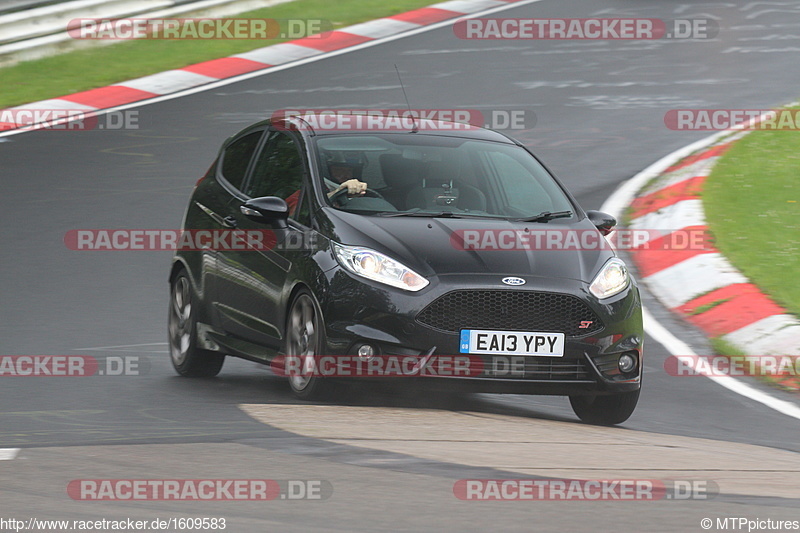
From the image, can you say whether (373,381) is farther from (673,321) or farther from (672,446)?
(673,321)

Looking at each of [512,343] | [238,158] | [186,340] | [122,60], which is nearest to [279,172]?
[238,158]

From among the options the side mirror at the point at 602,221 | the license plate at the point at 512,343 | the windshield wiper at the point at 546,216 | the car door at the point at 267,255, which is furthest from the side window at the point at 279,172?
the side mirror at the point at 602,221

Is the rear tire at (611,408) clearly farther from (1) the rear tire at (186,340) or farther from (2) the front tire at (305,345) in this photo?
(1) the rear tire at (186,340)

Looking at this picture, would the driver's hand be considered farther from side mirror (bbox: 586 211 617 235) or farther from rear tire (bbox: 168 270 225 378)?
rear tire (bbox: 168 270 225 378)

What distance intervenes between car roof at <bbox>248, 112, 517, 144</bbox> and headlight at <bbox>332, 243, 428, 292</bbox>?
1338mm

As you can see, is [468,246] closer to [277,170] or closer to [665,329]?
[277,170]

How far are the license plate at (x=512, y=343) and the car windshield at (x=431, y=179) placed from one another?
1002 millimetres

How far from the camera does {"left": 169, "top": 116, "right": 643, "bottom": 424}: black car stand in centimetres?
802

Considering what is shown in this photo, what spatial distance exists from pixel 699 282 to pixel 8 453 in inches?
249

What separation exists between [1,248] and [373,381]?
583 centimetres

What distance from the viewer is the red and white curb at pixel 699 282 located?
409 inches

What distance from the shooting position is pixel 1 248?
12922 millimetres

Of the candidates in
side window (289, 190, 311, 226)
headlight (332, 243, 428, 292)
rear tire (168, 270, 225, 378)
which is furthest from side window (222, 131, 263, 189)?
headlight (332, 243, 428, 292)

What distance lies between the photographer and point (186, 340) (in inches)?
388
